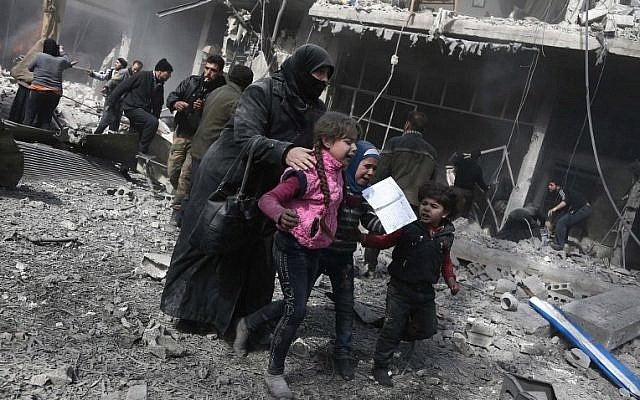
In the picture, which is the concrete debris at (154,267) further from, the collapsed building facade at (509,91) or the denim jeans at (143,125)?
the collapsed building facade at (509,91)

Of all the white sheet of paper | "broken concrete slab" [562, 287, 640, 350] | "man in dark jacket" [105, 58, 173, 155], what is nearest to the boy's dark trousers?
the white sheet of paper

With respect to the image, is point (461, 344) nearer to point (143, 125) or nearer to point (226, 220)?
point (226, 220)

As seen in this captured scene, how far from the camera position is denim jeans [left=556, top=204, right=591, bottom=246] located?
9.14 m

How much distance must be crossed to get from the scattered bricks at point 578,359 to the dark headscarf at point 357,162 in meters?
2.54

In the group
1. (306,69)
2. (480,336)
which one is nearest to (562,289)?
(480,336)

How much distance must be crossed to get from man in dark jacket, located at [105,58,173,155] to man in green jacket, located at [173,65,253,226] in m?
2.65

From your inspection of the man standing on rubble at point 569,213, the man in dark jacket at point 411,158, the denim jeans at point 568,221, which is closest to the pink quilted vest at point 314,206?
the man in dark jacket at point 411,158

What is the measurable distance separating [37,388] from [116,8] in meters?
22.7

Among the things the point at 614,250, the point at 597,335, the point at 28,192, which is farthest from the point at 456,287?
the point at 614,250

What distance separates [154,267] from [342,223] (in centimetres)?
174

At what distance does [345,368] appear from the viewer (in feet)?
10.4

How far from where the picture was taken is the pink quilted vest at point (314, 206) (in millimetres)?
2629

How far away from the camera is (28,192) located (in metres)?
5.43

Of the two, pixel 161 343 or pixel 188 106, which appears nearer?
pixel 161 343
